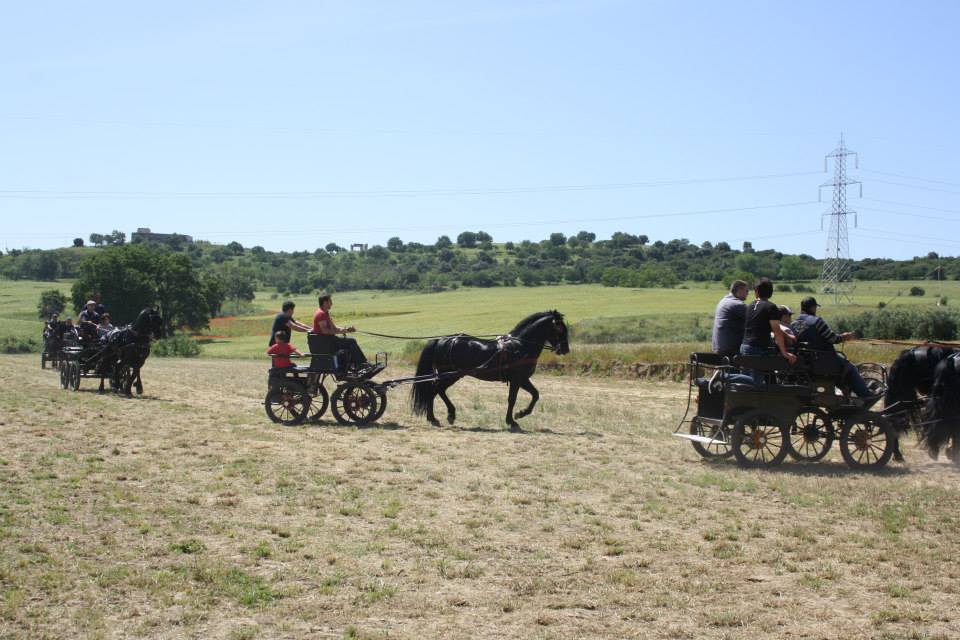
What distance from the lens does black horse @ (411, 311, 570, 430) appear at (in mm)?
16281

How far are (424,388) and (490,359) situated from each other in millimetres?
1258

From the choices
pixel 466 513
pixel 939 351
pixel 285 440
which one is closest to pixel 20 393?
pixel 285 440

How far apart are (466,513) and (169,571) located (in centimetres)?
308

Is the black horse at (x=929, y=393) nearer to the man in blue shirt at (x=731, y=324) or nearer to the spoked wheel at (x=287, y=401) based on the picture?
the man in blue shirt at (x=731, y=324)

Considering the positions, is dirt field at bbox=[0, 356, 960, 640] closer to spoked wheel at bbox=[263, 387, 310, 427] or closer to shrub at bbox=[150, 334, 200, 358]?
spoked wheel at bbox=[263, 387, 310, 427]

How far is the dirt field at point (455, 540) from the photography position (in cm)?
646

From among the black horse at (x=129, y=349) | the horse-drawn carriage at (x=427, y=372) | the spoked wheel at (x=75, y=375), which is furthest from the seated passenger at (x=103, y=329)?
the horse-drawn carriage at (x=427, y=372)

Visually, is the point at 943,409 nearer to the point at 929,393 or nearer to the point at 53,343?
the point at 929,393

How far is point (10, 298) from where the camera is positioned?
92.7 m

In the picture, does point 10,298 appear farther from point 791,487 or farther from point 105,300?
point 791,487

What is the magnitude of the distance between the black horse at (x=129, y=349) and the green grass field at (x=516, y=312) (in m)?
15.2

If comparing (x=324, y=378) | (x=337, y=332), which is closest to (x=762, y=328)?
(x=337, y=332)

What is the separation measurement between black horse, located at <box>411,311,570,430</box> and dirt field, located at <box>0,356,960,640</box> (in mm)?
2227

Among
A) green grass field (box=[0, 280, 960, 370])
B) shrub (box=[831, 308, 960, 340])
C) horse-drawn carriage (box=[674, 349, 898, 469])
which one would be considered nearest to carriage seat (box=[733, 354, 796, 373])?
horse-drawn carriage (box=[674, 349, 898, 469])
